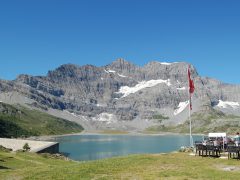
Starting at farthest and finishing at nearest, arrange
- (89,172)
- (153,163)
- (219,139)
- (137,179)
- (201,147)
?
1. (219,139)
2. (201,147)
3. (153,163)
4. (89,172)
5. (137,179)

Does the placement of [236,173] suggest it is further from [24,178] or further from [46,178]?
[24,178]

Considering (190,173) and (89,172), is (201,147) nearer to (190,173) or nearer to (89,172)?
(190,173)

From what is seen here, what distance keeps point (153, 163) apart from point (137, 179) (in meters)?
9.25

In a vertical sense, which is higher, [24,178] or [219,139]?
[219,139]

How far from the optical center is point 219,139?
4491cm

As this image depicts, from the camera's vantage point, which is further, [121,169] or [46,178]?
[121,169]

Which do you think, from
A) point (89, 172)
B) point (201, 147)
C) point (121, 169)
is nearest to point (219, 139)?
point (201, 147)

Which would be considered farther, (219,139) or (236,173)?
(219,139)

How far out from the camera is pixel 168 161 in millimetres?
35938

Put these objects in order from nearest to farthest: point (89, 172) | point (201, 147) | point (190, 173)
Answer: point (190, 173), point (89, 172), point (201, 147)

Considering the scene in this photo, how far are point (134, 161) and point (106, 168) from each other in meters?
5.02

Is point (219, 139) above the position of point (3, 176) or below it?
above

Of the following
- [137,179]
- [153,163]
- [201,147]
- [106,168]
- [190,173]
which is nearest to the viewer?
[137,179]

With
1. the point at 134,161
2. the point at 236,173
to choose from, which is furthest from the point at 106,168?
the point at 236,173
